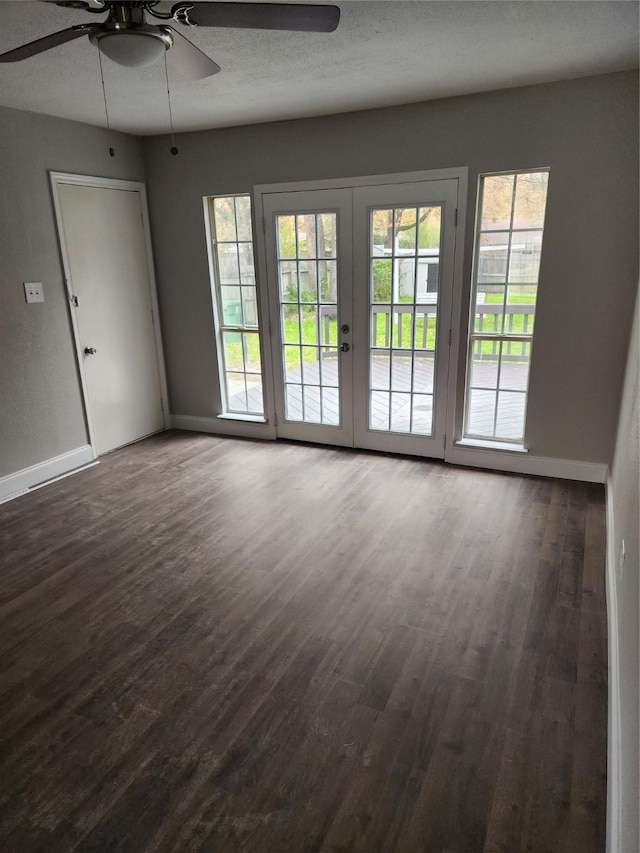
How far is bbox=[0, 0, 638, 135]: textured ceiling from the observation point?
2271 millimetres

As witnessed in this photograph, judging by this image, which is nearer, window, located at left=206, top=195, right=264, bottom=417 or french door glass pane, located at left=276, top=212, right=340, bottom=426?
french door glass pane, located at left=276, top=212, right=340, bottom=426

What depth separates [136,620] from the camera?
8.09 ft

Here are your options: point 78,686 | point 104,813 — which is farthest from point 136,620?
point 104,813

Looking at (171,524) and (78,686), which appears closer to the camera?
(78,686)

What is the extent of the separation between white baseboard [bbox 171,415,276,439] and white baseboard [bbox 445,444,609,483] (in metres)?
1.70

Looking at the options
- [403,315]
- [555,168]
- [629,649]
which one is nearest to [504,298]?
[403,315]

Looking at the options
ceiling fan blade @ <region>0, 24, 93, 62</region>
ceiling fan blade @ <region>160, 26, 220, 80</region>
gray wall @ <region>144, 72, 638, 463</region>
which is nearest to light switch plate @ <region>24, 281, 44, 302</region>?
gray wall @ <region>144, 72, 638, 463</region>

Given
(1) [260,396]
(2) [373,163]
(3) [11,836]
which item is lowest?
(3) [11,836]

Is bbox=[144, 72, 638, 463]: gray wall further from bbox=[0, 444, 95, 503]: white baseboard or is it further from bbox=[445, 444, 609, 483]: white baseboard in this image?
bbox=[0, 444, 95, 503]: white baseboard

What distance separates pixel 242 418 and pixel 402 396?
157 cm

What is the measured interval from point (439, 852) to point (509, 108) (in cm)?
386

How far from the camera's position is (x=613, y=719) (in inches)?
70.8

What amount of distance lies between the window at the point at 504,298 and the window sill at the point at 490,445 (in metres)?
0.05

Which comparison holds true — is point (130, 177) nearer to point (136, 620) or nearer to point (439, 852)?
point (136, 620)
